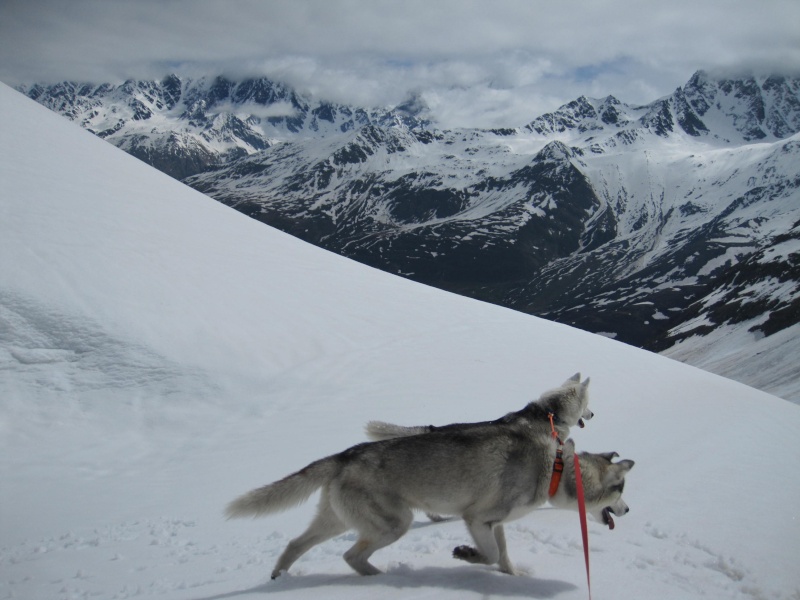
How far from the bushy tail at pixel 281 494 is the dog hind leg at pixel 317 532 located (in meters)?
0.16

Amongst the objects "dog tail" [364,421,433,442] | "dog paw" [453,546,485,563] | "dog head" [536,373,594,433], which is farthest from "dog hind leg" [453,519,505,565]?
"dog tail" [364,421,433,442]

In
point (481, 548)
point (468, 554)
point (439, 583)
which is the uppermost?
point (481, 548)

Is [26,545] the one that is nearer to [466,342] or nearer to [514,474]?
[514,474]

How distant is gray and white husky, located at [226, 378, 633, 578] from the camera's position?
18.7ft

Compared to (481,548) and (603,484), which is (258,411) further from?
(603,484)

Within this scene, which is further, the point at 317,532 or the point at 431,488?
the point at 317,532

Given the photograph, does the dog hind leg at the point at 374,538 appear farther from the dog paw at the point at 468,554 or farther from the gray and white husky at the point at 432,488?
the dog paw at the point at 468,554

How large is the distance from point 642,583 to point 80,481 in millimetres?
8679

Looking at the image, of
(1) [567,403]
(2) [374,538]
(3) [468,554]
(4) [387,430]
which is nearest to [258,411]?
(4) [387,430]

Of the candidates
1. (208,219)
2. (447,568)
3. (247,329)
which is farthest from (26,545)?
(208,219)

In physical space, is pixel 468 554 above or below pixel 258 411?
above

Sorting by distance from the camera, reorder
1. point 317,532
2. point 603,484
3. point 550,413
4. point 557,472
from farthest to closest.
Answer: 1. point 550,413
2. point 603,484
3. point 557,472
4. point 317,532

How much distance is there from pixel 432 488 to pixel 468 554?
81cm

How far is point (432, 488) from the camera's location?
5777 mm
